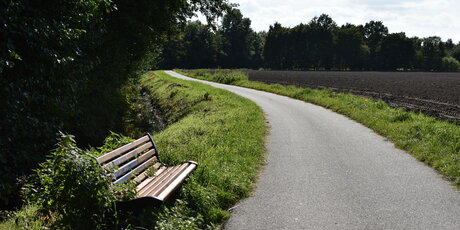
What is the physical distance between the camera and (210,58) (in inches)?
4409

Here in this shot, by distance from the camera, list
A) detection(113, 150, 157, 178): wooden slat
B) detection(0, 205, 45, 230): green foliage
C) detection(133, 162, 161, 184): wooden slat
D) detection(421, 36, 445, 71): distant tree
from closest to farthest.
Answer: detection(0, 205, 45, 230): green foliage → detection(113, 150, 157, 178): wooden slat → detection(133, 162, 161, 184): wooden slat → detection(421, 36, 445, 71): distant tree

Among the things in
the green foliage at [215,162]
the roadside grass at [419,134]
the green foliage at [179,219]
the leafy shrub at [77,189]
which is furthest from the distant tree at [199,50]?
the leafy shrub at [77,189]

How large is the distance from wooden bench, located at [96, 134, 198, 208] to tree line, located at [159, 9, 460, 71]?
93.8 meters

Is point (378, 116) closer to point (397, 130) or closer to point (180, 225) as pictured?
point (397, 130)

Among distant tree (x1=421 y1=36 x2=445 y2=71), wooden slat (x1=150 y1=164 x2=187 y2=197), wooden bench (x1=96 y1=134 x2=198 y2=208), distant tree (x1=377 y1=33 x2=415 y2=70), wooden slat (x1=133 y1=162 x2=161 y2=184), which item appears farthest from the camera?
distant tree (x1=421 y1=36 x2=445 y2=71)

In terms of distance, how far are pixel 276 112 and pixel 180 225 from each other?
13551mm

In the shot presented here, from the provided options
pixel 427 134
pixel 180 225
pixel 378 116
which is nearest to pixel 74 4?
pixel 180 225

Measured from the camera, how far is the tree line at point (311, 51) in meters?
102

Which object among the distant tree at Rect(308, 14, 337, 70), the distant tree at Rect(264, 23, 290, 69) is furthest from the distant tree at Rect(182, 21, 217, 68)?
the distant tree at Rect(308, 14, 337, 70)

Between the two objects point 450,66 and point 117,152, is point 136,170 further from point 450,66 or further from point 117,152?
point 450,66

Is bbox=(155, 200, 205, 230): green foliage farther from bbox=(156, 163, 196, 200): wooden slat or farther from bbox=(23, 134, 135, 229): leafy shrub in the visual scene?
bbox=(23, 134, 135, 229): leafy shrub

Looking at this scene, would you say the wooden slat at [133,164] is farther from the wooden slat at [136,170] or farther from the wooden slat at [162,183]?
the wooden slat at [162,183]

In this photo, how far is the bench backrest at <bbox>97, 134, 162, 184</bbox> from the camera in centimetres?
459

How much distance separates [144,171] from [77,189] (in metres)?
1.88
